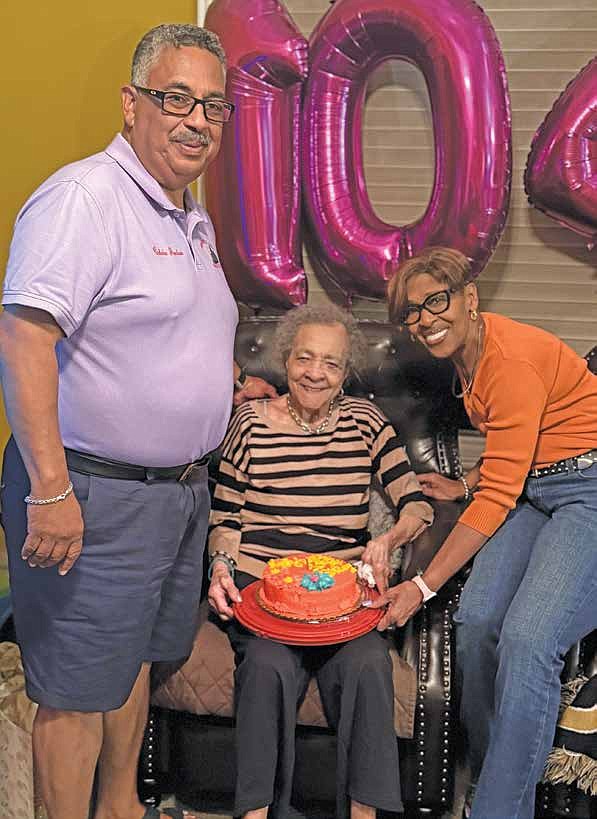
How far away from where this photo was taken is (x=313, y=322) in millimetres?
2545

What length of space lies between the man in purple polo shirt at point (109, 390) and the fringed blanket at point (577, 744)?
35.1 inches

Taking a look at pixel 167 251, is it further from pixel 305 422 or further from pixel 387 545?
pixel 387 545

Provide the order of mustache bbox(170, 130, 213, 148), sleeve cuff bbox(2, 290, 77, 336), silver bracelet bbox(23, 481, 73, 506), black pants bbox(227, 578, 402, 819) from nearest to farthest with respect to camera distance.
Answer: sleeve cuff bbox(2, 290, 77, 336) < silver bracelet bbox(23, 481, 73, 506) < mustache bbox(170, 130, 213, 148) < black pants bbox(227, 578, 402, 819)

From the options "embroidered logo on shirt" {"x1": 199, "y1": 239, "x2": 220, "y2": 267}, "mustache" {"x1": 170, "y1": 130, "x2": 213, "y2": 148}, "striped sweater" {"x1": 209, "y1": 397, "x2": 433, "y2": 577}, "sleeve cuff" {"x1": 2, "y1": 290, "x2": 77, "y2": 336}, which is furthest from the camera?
"striped sweater" {"x1": 209, "y1": 397, "x2": 433, "y2": 577}

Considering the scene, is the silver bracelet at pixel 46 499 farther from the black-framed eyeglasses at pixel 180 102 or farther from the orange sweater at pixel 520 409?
the orange sweater at pixel 520 409

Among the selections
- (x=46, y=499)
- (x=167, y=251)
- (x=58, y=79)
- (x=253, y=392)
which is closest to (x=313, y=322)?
(x=253, y=392)

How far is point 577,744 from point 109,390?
1.23 meters

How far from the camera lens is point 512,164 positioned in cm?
288

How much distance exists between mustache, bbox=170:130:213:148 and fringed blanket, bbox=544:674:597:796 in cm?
136

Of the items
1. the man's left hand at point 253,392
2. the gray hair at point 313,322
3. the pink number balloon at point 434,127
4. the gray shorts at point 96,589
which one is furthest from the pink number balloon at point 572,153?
the gray shorts at point 96,589

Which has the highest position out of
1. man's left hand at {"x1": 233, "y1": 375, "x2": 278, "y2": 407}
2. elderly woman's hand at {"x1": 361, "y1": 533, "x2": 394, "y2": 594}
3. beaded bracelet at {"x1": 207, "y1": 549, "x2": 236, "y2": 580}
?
man's left hand at {"x1": 233, "y1": 375, "x2": 278, "y2": 407}

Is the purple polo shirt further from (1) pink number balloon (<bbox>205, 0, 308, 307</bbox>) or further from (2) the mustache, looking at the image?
(1) pink number balloon (<bbox>205, 0, 308, 307</bbox>)

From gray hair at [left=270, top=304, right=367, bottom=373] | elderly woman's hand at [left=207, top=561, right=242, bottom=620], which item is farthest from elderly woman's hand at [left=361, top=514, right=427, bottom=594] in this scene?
gray hair at [left=270, top=304, right=367, bottom=373]

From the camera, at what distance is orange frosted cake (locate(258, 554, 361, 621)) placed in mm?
2180
